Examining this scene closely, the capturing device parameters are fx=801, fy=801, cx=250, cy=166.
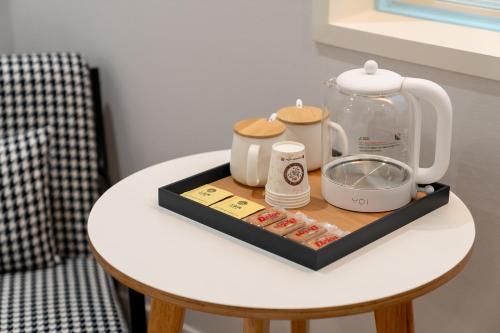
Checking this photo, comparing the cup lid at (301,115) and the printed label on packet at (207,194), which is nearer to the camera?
the printed label on packet at (207,194)

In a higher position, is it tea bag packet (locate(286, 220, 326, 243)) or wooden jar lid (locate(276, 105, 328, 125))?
wooden jar lid (locate(276, 105, 328, 125))

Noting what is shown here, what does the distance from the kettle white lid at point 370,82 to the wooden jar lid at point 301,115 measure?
148mm

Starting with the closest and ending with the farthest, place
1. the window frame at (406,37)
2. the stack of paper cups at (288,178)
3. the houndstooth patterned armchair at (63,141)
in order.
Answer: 1. the stack of paper cups at (288,178)
2. the window frame at (406,37)
3. the houndstooth patterned armchair at (63,141)

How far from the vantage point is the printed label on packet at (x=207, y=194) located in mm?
1380

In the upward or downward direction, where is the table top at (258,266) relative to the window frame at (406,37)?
downward

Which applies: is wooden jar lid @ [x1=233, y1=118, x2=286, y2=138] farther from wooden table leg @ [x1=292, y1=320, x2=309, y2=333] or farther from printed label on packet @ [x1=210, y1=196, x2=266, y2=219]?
wooden table leg @ [x1=292, y1=320, x2=309, y2=333]

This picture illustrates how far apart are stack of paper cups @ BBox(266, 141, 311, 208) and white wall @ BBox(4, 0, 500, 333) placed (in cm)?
34

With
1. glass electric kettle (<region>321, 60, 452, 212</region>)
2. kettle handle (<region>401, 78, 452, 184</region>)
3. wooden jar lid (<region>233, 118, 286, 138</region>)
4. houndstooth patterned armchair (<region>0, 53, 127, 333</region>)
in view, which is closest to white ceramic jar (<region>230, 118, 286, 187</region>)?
wooden jar lid (<region>233, 118, 286, 138</region>)

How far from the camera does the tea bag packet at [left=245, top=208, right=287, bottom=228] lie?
4.26 feet

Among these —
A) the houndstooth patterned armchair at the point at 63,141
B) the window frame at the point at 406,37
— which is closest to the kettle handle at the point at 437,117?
the window frame at the point at 406,37

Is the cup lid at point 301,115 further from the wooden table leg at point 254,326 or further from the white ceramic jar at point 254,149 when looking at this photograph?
the wooden table leg at point 254,326

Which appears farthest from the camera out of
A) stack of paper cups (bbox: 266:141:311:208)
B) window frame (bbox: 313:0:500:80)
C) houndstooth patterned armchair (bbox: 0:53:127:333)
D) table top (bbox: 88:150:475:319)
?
houndstooth patterned armchair (bbox: 0:53:127:333)

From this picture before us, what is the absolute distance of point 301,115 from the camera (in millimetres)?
1514

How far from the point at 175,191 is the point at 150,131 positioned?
799 mm
